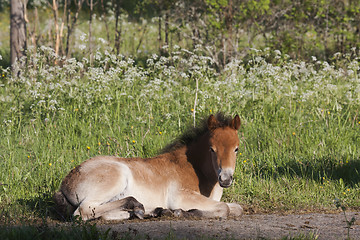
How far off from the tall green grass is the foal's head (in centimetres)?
106

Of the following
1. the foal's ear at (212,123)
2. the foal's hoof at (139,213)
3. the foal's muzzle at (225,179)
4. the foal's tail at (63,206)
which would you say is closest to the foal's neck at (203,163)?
the foal's ear at (212,123)

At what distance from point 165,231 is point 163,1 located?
10.4 metres

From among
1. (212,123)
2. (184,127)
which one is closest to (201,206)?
(212,123)

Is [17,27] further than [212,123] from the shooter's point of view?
Yes

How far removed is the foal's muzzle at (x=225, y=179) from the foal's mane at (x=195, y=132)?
0.76 metres

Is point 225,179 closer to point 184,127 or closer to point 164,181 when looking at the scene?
point 164,181

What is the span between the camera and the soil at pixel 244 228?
4.93 metres

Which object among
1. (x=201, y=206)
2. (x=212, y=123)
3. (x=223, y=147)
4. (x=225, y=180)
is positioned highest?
(x=212, y=123)

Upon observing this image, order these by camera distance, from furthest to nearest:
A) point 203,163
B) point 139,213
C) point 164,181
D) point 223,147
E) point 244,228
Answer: point 203,163 → point 164,181 → point 223,147 → point 139,213 → point 244,228

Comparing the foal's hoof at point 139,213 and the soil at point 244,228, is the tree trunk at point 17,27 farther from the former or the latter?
the soil at point 244,228

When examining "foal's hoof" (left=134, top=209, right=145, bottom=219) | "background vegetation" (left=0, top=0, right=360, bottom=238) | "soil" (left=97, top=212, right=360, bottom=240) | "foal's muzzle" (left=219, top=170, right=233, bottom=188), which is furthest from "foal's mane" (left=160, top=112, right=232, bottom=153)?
"foal's hoof" (left=134, top=209, right=145, bottom=219)

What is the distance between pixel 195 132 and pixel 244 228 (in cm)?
171

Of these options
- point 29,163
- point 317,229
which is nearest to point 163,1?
point 29,163

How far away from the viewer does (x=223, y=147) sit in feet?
19.8
